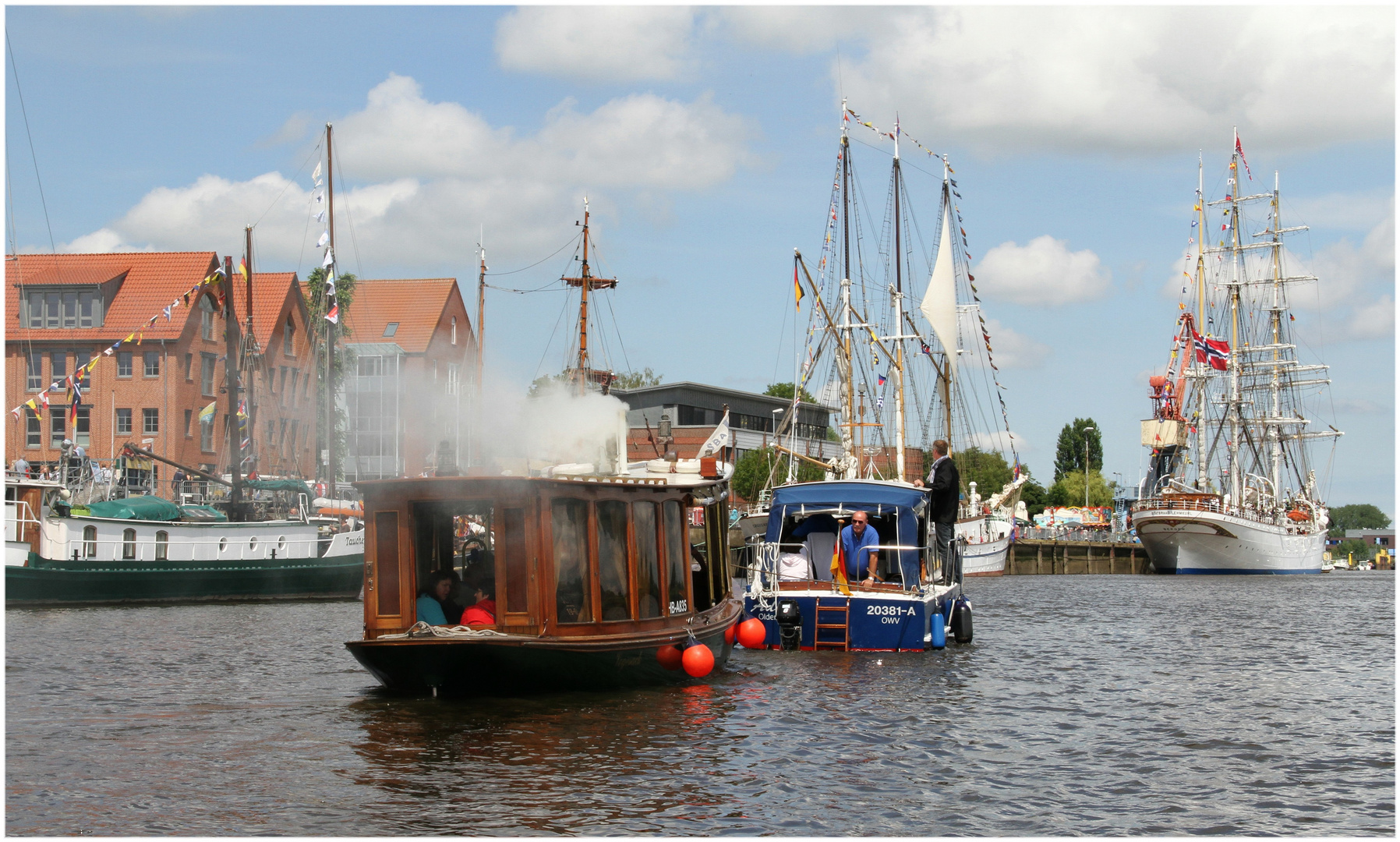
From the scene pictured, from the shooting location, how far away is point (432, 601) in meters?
17.1

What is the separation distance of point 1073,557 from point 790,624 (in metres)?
77.7

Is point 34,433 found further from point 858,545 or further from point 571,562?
point 571,562

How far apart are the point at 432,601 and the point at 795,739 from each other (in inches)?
197

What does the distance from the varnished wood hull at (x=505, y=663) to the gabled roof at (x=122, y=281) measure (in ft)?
159

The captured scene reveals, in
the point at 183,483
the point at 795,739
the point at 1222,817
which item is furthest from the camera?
the point at 183,483

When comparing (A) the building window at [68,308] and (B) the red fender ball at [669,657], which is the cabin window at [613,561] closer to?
(B) the red fender ball at [669,657]

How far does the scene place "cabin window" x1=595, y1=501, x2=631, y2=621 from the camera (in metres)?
17.9

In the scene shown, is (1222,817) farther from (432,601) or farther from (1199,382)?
(1199,382)

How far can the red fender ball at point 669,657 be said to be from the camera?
1866cm

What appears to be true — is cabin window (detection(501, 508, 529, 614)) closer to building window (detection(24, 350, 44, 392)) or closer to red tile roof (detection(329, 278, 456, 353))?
building window (detection(24, 350, 44, 392))

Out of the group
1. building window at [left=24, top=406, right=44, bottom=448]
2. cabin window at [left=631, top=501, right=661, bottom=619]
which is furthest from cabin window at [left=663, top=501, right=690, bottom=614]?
building window at [left=24, top=406, right=44, bottom=448]

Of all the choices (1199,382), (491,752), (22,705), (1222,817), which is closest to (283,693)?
(22,705)

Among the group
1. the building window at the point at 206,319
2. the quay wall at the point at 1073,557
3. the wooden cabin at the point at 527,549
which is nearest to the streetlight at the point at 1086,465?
the quay wall at the point at 1073,557

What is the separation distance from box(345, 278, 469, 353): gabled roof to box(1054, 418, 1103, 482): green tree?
296 ft
